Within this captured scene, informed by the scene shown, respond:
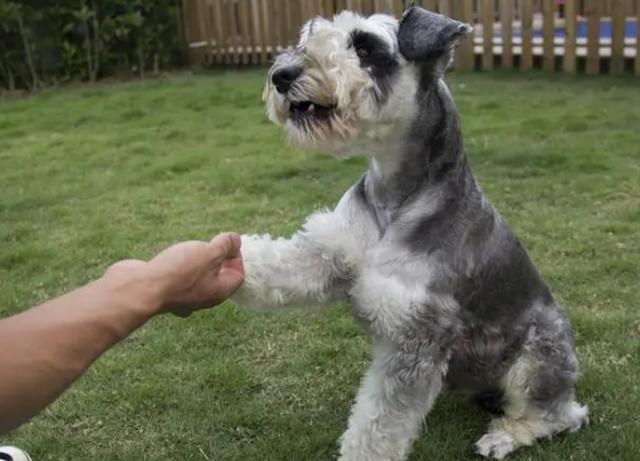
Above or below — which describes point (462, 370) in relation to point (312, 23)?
below

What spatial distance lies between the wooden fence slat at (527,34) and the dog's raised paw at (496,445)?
9.95 m

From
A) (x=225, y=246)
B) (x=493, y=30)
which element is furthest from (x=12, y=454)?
→ (x=493, y=30)

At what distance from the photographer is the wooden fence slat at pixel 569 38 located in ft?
38.8

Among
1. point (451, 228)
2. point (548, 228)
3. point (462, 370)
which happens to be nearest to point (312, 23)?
point (451, 228)

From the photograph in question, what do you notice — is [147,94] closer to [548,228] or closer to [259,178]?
[259,178]

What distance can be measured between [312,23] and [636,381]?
2386mm

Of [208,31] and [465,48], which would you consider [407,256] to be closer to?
[465,48]

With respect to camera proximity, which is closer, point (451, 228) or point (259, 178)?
point (451, 228)

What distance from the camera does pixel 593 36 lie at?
11.8 meters

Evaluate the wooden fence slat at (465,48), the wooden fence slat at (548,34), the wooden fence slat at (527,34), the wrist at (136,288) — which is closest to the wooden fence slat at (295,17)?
the wooden fence slat at (465,48)

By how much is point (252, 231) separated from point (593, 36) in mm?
7666

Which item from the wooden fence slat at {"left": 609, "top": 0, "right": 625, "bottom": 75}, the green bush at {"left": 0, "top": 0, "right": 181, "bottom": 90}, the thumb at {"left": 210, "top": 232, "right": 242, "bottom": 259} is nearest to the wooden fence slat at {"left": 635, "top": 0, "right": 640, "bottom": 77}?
the wooden fence slat at {"left": 609, "top": 0, "right": 625, "bottom": 75}

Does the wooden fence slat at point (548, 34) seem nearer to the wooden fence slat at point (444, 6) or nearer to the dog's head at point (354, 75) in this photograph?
the wooden fence slat at point (444, 6)

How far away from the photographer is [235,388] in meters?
4.12
